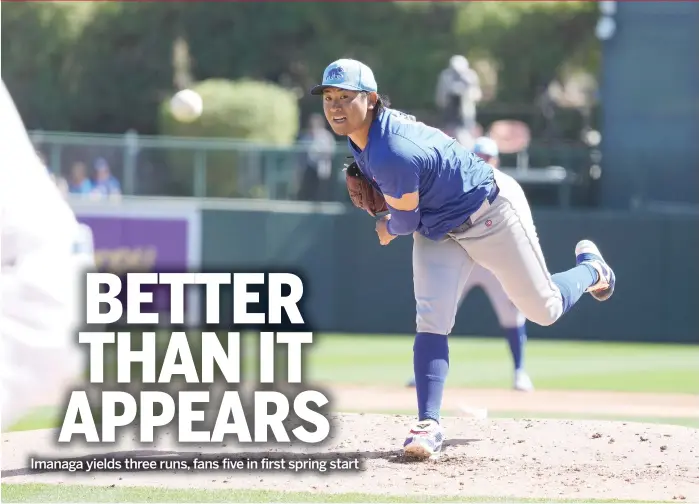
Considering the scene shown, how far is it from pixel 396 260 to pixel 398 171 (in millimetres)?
10237

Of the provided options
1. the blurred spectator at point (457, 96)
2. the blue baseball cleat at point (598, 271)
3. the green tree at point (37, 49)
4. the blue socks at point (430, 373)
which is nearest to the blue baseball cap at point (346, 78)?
the blue socks at point (430, 373)

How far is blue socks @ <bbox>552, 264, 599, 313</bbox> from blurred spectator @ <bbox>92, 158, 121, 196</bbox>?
9682 mm

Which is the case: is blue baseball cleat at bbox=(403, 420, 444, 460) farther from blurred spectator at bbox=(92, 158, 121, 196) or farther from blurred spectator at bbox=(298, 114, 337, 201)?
blurred spectator at bbox=(92, 158, 121, 196)

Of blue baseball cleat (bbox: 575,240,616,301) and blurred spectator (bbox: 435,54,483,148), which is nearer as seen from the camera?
blue baseball cleat (bbox: 575,240,616,301)

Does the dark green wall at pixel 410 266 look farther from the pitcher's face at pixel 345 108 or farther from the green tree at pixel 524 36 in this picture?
the green tree at pixel 524 36

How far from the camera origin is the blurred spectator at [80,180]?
1448cm

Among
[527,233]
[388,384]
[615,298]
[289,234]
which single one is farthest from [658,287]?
[527,233]

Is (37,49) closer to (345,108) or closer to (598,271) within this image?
(598,271)

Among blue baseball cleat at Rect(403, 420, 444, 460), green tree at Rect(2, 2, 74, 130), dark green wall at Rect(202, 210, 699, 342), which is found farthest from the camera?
green tree at Rect(2, 2, 74, 130)

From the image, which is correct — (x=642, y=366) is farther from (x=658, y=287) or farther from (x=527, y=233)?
(x=527, y=233)

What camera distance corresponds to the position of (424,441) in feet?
16.1

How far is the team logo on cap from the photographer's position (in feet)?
15.1

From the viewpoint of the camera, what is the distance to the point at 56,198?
1.18 m

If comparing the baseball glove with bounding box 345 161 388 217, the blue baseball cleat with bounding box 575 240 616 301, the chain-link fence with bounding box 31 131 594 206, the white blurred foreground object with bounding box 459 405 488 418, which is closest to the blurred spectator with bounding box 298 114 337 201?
the chain-link fence with bounding box 31 131 594 206
